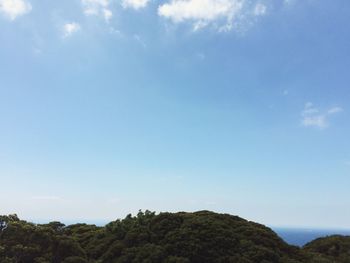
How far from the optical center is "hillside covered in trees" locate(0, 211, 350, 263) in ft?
71.4

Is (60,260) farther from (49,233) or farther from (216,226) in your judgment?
(216,226)

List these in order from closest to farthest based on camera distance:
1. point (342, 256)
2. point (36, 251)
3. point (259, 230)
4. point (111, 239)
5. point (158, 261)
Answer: point (36, 251), point (158, 261), point (111, 239), point (259, 230), point (342, 256)

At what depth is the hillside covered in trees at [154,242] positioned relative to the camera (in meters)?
21.8

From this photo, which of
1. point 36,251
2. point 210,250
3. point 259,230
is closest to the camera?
point 36,251

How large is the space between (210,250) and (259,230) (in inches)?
242

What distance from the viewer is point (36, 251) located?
21172 mm

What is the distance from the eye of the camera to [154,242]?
88.6 ft

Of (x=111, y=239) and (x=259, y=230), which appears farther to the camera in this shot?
(x=259, y=230)

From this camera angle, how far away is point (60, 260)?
72.1 feet

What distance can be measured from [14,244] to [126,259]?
6.44 meters

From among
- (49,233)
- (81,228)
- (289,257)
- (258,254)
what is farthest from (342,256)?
(49,233)

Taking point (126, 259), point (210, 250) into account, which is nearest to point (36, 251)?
point (126, 259)

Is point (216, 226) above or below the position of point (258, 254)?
above

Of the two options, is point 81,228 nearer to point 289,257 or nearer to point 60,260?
point 60,260
